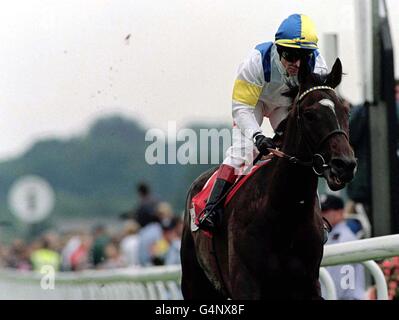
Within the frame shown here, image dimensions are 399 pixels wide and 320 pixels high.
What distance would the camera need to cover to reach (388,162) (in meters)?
6.96

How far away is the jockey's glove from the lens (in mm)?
4969

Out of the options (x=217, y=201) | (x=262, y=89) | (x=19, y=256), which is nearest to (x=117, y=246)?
(x=19, y=256)

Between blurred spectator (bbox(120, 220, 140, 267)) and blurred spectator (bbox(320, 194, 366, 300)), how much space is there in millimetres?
3589

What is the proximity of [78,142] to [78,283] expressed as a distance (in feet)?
20.3

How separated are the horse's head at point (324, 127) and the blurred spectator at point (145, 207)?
5.61 m

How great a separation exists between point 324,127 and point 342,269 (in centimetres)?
170

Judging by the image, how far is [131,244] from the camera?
10359mm

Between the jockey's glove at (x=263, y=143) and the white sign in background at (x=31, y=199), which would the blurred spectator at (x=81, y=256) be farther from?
the jockey's glove at (x=263, y=143)

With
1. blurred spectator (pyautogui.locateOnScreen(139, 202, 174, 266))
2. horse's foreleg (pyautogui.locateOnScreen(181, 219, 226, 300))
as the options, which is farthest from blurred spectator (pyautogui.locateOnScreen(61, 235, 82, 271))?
horse's foreleg (pyautogui.locateOnScreen(181, 219, 226, 300))

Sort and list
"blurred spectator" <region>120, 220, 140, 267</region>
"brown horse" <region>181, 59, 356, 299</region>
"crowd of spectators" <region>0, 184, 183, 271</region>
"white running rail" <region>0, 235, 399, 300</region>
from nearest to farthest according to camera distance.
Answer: "brown horse" <region>181, 59, 356, 299</region> < "white running rail" <region>0, 235, 399, 300</region> < "crowd of spectators" <region>0, 184, 183, 271</region> < "blurred spectator" <region>120, 220, 140, 267</region>

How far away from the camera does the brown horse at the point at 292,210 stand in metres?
4.67

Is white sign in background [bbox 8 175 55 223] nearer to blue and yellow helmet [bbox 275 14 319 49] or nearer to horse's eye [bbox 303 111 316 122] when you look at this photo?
blue and yellow helmet [bbox 275 14 319 49]

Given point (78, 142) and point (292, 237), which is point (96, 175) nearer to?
point (78, 142)

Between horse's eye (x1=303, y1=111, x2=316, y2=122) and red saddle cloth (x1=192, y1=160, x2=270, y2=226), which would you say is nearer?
horse's eye (x1=303, y1=111, x2=316, y2=122)
